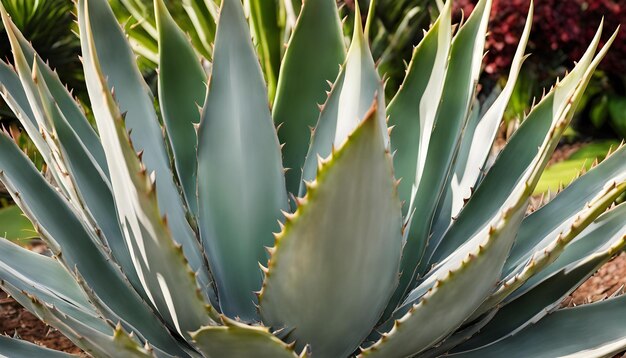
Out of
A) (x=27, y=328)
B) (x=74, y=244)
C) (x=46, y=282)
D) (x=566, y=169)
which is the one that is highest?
(x=566, y=169)

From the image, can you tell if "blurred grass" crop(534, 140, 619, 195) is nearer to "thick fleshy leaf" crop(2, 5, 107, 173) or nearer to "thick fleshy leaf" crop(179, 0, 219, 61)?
"thick fleshy leaf" crop(179, 0, 219, 61)

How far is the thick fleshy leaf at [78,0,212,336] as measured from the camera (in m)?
1.18

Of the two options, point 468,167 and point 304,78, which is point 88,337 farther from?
point 468,167

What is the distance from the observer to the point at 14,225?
3.11m

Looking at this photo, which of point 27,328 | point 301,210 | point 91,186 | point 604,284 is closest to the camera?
point 301,210

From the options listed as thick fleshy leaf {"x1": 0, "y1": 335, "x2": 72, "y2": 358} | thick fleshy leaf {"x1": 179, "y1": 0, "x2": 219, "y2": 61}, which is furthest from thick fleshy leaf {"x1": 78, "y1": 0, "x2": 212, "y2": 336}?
thick fleshy leaf {"x1": 179, "y1": 0, "x2": 219, "y2": 61}

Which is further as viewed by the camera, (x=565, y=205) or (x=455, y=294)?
(x=565, y=205)

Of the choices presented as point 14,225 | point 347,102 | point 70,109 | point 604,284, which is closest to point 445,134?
point 347,102

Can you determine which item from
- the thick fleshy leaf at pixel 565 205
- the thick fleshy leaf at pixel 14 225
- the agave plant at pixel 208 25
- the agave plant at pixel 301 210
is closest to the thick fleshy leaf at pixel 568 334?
the agave plant at pixel 301 210

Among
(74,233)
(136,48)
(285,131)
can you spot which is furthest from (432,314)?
(136,48)

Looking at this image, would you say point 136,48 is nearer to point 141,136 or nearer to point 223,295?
point 141,136

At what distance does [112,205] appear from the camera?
156 centimetres

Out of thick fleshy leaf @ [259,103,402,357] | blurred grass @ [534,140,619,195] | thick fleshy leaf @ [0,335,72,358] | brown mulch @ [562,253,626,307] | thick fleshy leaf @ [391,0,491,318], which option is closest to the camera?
thick fleshy leaf @ [259,103,402,357]

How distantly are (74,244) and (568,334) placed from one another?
95cm
